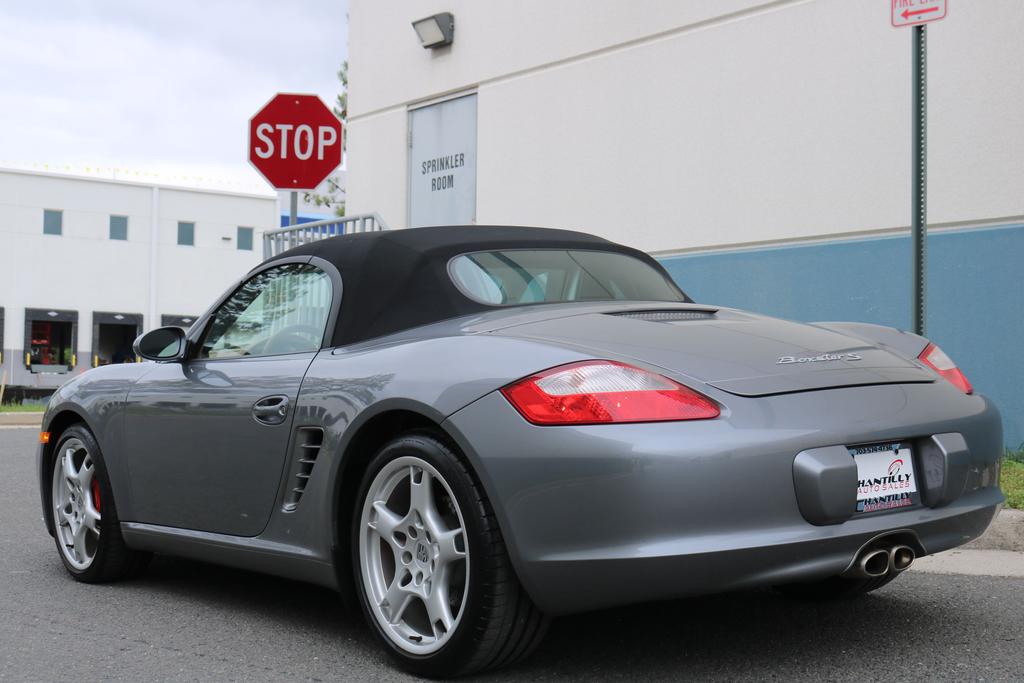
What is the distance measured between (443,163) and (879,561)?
10.3m

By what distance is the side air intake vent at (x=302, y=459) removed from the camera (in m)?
3.79

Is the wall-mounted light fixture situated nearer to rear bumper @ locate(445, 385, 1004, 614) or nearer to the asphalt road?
the asphalt road

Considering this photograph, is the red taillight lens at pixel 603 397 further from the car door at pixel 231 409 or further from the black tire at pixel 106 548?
the black tire at pixel 106 548

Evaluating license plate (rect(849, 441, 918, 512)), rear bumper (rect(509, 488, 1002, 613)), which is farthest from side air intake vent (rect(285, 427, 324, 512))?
license plate (rect(849, 441, 918, 512))

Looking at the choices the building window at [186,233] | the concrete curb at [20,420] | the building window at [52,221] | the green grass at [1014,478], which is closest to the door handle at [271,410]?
the green grass at [1014,478]

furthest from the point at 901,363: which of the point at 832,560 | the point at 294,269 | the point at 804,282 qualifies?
the point at 804,282

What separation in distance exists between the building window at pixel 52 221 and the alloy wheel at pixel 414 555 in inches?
1833

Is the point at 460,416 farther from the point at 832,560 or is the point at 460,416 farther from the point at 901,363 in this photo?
the point at 901,363

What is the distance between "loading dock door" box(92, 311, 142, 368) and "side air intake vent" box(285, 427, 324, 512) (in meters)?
44.6

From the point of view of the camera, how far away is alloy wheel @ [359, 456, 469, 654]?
3330 mm

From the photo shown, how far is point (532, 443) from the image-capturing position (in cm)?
309

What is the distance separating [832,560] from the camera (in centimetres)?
309

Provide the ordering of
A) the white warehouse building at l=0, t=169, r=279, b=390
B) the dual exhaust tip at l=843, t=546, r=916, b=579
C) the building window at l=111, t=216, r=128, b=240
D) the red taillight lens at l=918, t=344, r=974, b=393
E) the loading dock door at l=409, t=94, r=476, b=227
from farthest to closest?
the building window at l=111, t=216, r=128, b=240
the white warehouse building at l=0, t=169, r=279, b=390
the loading dock door at l=409, t=94, r=476, b=227
the red taillight lens at l=918, t=344, r=974, b=393
the dual exhaust tip at l=843, t=546, r=916, b=579

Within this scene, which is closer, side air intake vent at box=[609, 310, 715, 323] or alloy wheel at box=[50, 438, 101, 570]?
side air intake vent at box=[609, 310, 715, 323]
